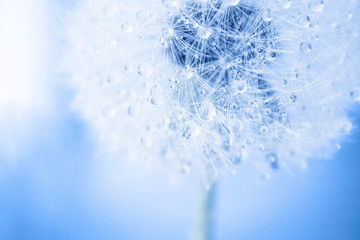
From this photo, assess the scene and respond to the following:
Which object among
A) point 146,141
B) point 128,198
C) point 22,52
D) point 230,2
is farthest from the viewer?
point 128,198

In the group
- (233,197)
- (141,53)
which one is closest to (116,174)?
(233,197)

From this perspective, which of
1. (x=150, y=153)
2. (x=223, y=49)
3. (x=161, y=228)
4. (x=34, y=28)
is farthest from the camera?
(x=161, y=228)

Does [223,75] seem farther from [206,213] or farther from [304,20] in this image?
[206,213]

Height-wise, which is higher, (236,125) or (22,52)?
(22,52)

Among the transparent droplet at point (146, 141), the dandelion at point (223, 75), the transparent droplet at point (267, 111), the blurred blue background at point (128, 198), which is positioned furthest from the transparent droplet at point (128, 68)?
the blurred blue background at point (128, 198)

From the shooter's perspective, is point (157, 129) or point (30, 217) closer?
point (157, 129)

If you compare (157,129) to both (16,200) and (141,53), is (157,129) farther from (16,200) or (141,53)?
(16,200)

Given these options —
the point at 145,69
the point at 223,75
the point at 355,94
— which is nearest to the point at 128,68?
the point at 145,69

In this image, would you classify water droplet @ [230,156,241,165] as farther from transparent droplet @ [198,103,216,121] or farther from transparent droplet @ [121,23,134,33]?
transparent droplet @ [121,23,134,33]

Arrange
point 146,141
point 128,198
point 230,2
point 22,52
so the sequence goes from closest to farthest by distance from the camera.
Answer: point 230,2 → point 146,141 → point 22,52 → point 128,198
